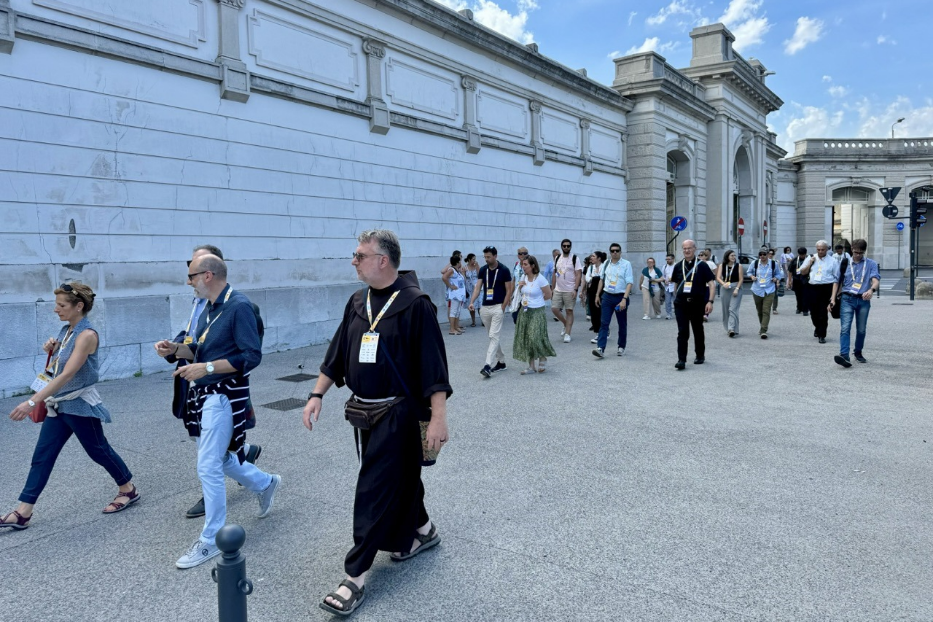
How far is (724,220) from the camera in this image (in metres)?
28.4

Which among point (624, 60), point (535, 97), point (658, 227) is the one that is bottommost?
point (658, 227)

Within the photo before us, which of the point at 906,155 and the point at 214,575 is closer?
the point at 214,575

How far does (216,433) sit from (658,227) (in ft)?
70.9

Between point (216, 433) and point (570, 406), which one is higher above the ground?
point (216, 433)

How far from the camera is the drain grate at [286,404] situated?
736 centimetres

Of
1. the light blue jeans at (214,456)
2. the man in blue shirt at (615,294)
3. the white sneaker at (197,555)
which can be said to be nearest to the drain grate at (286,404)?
the light blue jeans at (214,456)

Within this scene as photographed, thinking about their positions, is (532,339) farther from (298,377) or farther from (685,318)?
(298,377)

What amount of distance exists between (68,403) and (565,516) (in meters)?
3.17

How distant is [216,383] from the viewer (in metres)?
3.87

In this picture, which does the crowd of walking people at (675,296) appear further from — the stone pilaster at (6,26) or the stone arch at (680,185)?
the stone arch at (680,185)

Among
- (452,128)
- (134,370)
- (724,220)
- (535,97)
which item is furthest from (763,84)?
(134,370)

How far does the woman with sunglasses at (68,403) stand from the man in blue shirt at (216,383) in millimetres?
734

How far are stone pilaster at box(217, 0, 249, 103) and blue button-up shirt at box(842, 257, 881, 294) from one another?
9.41m

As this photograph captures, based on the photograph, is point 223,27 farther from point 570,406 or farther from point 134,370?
point 570,406
